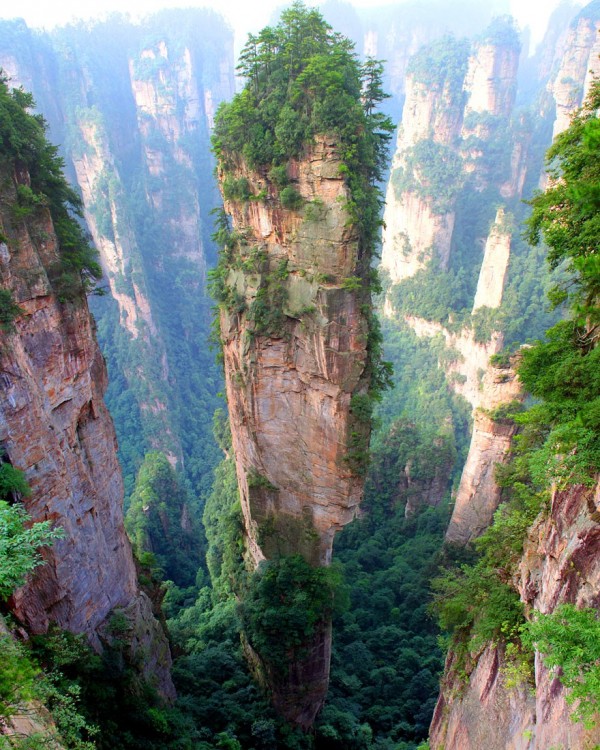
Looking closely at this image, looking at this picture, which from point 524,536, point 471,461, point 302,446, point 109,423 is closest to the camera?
point 524,536

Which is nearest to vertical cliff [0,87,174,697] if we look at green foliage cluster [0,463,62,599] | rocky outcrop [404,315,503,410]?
green foliage cluster [0,463,62,599]

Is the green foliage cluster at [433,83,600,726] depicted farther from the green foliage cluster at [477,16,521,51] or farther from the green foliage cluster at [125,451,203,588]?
the green foliage cluster at [477,16,521,51]

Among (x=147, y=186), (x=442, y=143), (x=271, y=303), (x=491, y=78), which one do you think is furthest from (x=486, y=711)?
(x=147, y=186)

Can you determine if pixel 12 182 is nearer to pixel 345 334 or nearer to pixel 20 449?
pixel 20 449

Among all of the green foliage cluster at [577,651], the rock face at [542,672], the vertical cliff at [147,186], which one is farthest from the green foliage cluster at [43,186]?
the vertical cliff at [147,186]

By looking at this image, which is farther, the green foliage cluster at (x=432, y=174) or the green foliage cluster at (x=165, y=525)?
the green foliage cluster at (x=432, y=174)

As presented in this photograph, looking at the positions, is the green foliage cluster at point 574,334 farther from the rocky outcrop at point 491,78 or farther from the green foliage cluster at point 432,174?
the rocky outcrop at point 491,78

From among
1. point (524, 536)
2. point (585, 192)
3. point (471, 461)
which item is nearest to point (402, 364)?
point (471, 461)
